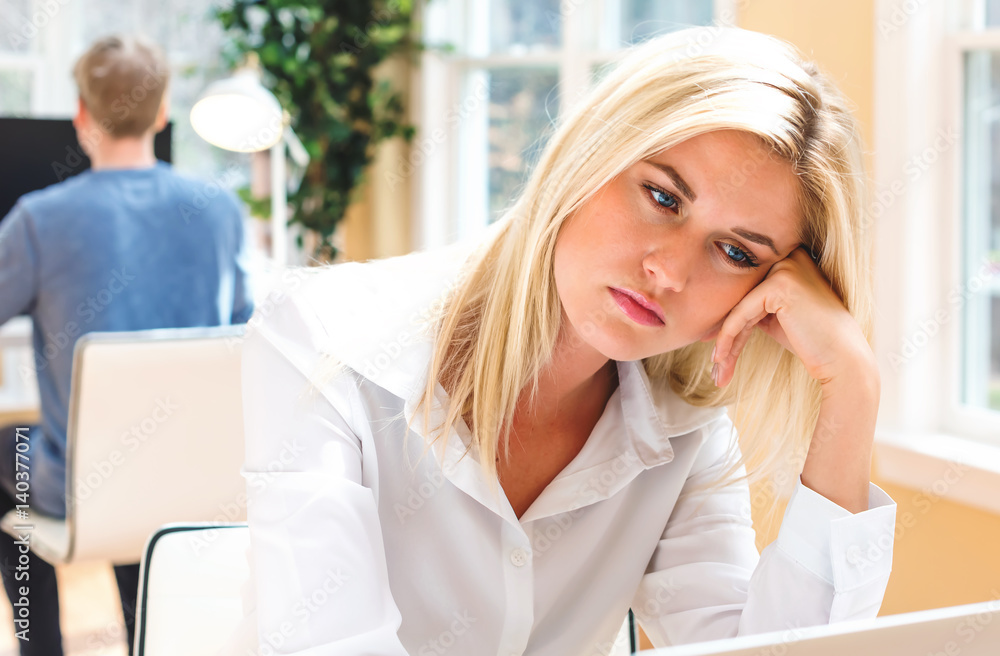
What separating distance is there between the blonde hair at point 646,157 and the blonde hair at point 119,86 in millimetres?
1416

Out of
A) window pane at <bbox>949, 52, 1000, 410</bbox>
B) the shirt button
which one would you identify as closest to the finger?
the shirt button

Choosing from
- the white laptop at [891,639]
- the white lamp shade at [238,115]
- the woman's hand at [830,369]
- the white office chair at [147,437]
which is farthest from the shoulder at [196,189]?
the white laptop at [891,639]

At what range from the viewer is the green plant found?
11.2ft

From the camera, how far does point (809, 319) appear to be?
1.03 meters

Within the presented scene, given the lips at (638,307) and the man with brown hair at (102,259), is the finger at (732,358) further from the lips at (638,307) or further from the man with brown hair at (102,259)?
the man with brown hair at (102,259)

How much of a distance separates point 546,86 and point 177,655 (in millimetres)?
2845

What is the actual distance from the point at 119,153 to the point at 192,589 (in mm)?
1426

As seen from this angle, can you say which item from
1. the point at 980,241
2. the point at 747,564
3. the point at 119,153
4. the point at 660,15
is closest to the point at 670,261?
the point at 747,564

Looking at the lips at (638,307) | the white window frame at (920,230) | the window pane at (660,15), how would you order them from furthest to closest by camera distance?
the window pane at (660,15) < the white window frame at (920,230) < the lips at (638,307)

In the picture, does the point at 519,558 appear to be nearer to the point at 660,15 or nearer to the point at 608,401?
the point at 608,401

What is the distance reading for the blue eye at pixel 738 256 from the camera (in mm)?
997

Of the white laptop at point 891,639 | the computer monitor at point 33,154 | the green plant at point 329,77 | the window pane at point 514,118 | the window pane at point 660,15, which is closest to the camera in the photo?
the white laptop at point 891,639

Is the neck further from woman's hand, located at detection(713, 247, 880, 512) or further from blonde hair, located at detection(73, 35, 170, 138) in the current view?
woman's hand, located at detection(713, 247, 880, 512)

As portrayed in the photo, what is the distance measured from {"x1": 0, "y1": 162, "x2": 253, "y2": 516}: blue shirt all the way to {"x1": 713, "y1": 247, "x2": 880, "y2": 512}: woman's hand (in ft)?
4.93
